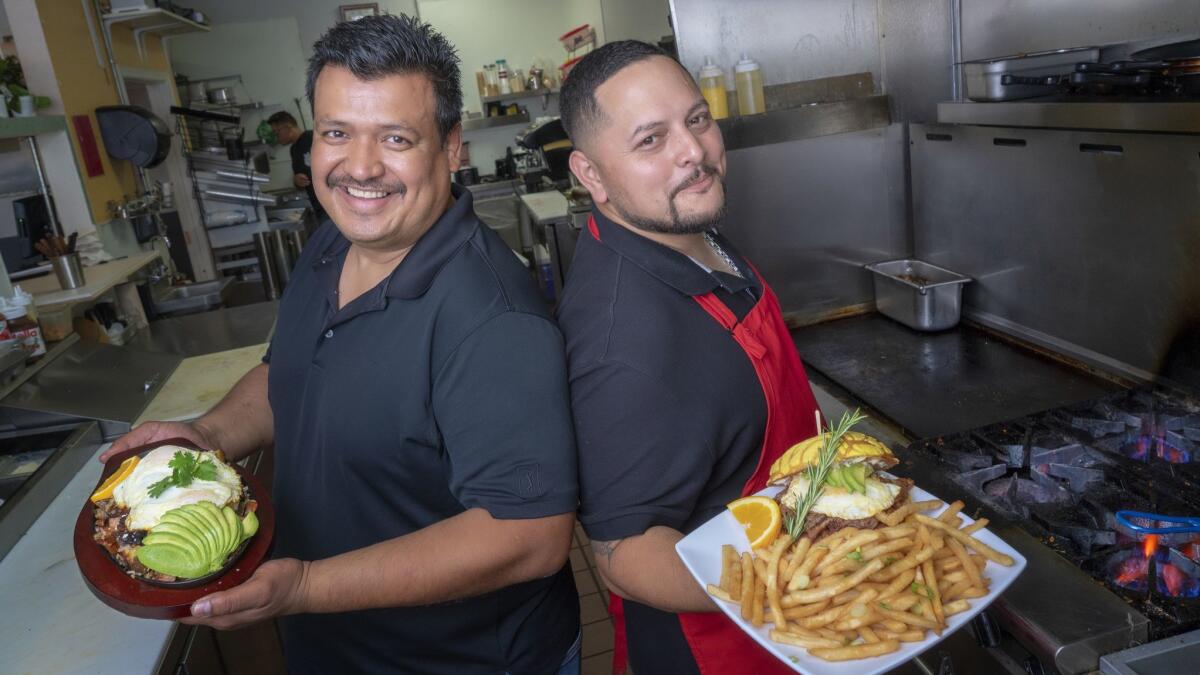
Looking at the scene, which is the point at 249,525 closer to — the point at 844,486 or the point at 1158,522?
the point at 844,486

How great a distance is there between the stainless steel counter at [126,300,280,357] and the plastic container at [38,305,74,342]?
30 centimetres

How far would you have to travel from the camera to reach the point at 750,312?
1604 mm

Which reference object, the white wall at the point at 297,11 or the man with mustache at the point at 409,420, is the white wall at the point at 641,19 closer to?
the white wall at the point at 297,11

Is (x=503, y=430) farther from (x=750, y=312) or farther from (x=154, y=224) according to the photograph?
(x=154, y=224)

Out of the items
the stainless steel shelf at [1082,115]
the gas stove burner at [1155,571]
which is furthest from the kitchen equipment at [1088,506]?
the stainless steel shelf at [1082,115]

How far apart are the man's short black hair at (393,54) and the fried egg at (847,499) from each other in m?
0.86

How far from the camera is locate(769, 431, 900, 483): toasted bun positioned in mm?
1319

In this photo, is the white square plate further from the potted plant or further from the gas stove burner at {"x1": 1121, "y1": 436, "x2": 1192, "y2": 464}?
the potted plant

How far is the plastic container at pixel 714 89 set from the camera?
10.4 feet

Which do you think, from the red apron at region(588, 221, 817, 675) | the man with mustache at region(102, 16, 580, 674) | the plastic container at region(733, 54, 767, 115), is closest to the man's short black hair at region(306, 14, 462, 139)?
the man with mustache at region(102, 16, 580, 674)

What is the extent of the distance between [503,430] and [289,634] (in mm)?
755

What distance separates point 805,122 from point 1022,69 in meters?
0.85

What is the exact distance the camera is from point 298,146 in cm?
816

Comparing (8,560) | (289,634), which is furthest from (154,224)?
(289,634)
